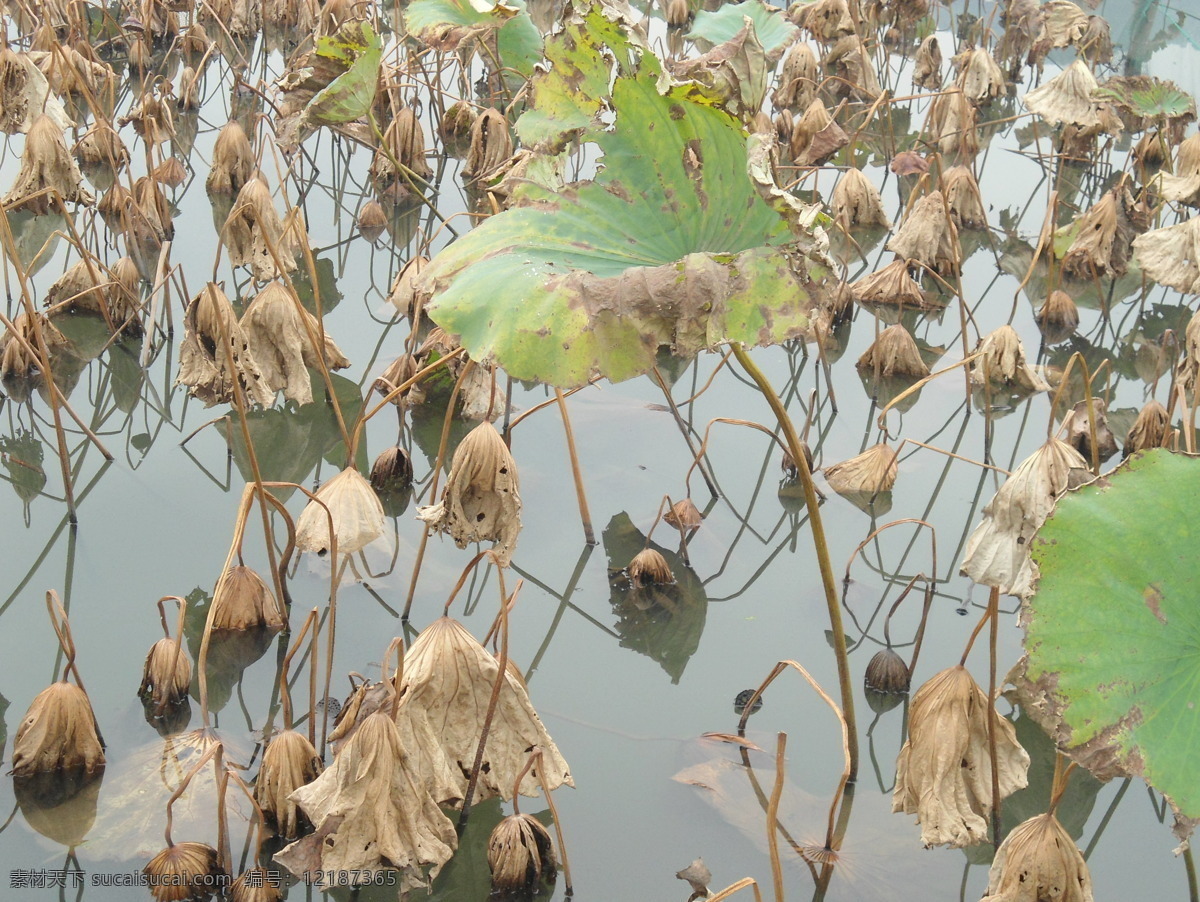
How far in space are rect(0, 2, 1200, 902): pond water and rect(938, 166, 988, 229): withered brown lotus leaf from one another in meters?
0.17

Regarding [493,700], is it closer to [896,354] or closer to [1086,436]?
[1086,436]

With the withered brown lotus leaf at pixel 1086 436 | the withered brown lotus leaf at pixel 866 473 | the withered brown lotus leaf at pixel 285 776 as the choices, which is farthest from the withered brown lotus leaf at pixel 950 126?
the withered brown lotus leaf at pixel 285 776

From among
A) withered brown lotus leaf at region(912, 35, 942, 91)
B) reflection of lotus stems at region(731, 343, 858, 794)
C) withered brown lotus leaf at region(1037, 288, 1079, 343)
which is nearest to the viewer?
reflection of lotus stems at region(731, 343, 858, 794)

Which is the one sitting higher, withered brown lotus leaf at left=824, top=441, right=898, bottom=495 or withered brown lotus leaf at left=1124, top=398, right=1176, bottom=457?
withered brown lotus leaf at left=1124, top=398, right=1176, bottom=457

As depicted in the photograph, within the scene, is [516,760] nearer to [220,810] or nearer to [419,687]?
[419,687]

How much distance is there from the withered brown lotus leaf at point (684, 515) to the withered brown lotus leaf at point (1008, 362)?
736 mm

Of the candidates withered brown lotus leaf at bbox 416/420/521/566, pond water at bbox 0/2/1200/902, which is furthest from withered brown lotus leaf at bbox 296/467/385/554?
pond water at bbox 0/2/1200/902

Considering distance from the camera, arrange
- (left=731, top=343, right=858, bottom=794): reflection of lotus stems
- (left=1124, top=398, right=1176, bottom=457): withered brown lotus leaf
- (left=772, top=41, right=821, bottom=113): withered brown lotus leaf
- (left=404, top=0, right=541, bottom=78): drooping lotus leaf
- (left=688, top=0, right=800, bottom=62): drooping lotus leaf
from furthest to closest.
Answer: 1. (left=772, top=41, right=821, bottom=113): withered brown lotus leaf
2. (left=404, top=0, right=541, bottom=78): drooping lotus leaf
3. (left=688, top=0, right=800, bottom=62): drooping lotus leaf
4. (left=1124, top=398, right=1176, bottom=457): withered brown lotus leaf
5. (left=731, top=343, right=858, bottom=794): reflection of lotus stems

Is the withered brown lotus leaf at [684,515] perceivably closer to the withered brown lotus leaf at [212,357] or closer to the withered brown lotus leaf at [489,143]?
the withered brown lotus leaf at [212,357]

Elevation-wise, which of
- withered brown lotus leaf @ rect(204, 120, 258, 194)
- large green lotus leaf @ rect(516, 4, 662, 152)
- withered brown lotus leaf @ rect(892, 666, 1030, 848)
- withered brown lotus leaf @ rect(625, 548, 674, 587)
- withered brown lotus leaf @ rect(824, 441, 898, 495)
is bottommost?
withered brown lotus leaf @ rect(892, 666, 1030, 848)

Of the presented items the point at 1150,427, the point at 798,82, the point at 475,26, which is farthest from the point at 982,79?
the point at 1150,427

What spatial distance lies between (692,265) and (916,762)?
64cm

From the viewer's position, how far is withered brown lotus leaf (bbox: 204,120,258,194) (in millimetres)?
3104

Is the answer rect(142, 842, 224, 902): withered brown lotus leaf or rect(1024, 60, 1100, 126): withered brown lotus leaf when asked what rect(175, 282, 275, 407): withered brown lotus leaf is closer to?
rect(142, 842, 224, 902): withered brown lotus leaf
